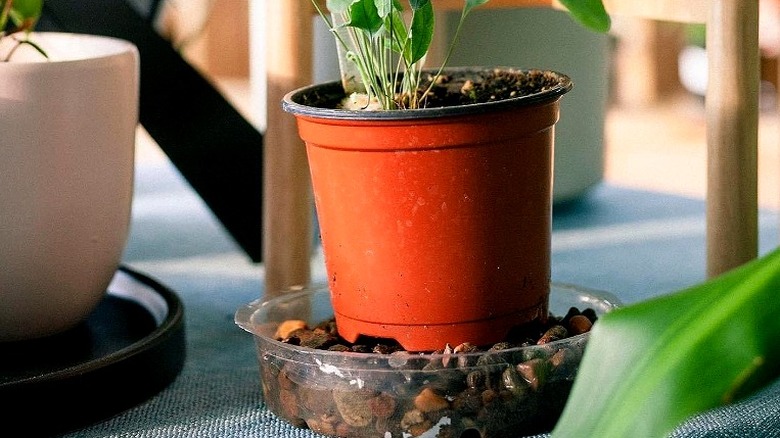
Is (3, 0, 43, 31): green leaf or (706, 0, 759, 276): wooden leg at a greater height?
(3, 0, 43, 31): green leaf

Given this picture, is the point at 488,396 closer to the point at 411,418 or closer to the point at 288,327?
the point at 411,418

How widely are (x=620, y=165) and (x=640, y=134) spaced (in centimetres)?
53

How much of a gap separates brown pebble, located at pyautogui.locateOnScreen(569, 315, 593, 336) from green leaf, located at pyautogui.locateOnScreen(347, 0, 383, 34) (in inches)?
11.7

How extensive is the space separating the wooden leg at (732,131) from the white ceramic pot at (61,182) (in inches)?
20.0

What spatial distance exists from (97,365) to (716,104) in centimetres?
56

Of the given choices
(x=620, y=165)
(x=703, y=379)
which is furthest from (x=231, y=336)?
(x=620, y=165)

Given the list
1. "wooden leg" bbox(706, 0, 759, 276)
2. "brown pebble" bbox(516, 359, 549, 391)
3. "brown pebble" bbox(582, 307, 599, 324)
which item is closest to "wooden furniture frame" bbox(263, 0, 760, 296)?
"wooden leg" bbox(706, 0, 759, 276)

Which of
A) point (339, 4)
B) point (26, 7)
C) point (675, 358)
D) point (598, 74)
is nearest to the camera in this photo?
point (675, 358)

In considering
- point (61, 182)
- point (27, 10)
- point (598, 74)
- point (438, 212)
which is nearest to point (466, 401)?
point (438, 212)

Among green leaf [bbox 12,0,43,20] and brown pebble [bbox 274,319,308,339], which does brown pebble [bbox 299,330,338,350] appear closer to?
brown pebble [bbox 274,319,308,339]

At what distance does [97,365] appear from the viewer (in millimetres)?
831

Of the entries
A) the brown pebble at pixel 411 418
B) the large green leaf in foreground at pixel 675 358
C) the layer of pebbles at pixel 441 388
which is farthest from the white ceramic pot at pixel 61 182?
the large green leaf in foreground at pixel 675 358

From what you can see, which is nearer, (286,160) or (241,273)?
(286,160)

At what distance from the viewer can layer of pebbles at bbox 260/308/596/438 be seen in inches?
29.9
